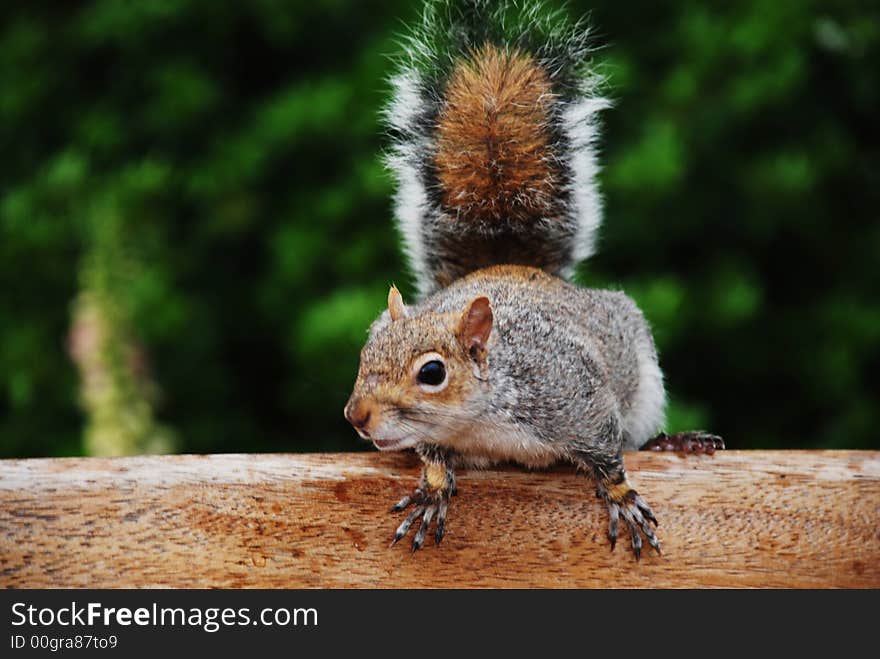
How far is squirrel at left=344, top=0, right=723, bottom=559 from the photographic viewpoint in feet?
4.15

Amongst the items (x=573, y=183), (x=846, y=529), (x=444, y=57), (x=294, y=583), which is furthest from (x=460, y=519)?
(x=444, y=57)

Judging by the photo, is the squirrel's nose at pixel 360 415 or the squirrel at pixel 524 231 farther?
the squirrel at pixel 524 231

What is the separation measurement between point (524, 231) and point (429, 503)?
54cm

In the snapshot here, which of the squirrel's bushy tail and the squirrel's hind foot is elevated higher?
the squirrel's bushy tail

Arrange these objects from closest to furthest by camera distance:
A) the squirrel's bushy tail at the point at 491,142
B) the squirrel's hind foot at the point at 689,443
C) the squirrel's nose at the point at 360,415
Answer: the squirrel's nose at the point at 360,415
the squirrel's hind foot at the point at 689,443
the squirrel's bushy tail at the point at 491,142

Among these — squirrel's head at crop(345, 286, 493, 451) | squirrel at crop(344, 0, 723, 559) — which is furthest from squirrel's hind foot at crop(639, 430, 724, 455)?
squirrel's head at crop(345, 286, 493, 451)

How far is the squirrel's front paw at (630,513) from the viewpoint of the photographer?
4.06 feet

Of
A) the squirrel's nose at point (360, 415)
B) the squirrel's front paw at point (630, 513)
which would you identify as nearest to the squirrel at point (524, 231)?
the squirrel's front paw at point (630, 513)

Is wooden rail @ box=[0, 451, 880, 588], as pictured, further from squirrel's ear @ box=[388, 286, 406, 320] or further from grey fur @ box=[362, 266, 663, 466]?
squirrel's ear @ box=[388, 286, 406, 320]

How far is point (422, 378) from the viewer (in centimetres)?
117

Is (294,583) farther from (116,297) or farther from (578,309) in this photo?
(116,297)

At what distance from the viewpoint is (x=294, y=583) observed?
1.21m

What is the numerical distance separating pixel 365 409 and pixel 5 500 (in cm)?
42

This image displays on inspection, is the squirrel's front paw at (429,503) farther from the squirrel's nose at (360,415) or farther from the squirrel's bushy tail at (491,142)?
the squirrel's bushy tail at (491,142)
